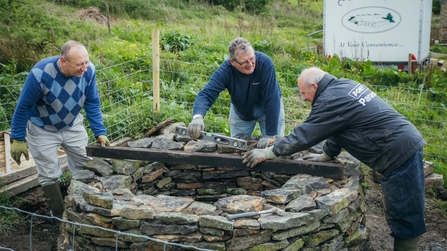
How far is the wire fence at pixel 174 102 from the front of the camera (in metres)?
7.49

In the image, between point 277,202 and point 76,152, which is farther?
point 76,152

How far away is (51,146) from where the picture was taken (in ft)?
16.5

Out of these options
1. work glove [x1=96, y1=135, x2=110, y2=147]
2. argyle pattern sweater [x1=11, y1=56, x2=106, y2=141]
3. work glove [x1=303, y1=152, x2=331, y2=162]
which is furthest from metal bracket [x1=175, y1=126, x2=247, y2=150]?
argyle pattern sweater [x1=11, y1=56, x2=106, y2=141]

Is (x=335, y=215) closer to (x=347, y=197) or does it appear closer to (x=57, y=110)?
(x=347, y=197)

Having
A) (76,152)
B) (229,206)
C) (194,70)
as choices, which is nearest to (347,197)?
(229,206)

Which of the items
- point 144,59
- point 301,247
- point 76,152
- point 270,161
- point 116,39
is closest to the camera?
point 301,247

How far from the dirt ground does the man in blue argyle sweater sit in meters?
0.37

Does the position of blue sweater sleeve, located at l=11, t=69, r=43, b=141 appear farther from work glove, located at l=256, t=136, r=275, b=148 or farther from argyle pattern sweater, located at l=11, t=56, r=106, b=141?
work glove, located at l=256, t=136, r=275, b=148

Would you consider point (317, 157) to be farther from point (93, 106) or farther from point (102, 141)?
point (93, 106)

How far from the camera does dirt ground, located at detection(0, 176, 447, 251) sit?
519 cm

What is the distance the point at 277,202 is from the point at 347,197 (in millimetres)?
597

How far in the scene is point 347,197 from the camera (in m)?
4.27

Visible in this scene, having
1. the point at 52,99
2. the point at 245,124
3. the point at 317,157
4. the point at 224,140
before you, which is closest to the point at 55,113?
the point at 52,99

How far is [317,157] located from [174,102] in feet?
11.8
